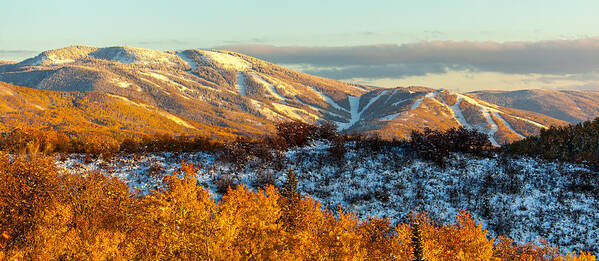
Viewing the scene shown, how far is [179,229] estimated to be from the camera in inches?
682

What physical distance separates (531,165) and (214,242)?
33331mm

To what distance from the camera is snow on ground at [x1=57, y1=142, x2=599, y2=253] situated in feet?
90.8

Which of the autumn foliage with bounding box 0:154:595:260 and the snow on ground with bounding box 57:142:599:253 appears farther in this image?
the snow on ground with bounding box 57:142:599:253

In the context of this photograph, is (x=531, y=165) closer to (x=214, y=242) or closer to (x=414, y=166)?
(x=414, y=166)

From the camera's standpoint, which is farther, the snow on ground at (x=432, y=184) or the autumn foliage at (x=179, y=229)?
the snow on ground at (x=432, y=184)

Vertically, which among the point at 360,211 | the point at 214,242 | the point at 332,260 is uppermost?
the point at 214,242

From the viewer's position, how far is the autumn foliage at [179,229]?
56.3 feet

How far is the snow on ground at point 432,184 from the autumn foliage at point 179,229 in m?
3.87

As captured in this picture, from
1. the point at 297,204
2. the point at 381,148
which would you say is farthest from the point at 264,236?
the point at 381,148

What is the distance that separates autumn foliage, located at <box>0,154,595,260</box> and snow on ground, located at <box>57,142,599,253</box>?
12.7ft

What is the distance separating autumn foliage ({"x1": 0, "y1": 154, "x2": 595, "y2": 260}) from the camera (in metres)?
17.2

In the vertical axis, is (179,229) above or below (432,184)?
above

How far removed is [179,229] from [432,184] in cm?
2455

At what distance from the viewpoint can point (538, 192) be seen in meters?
30.8
